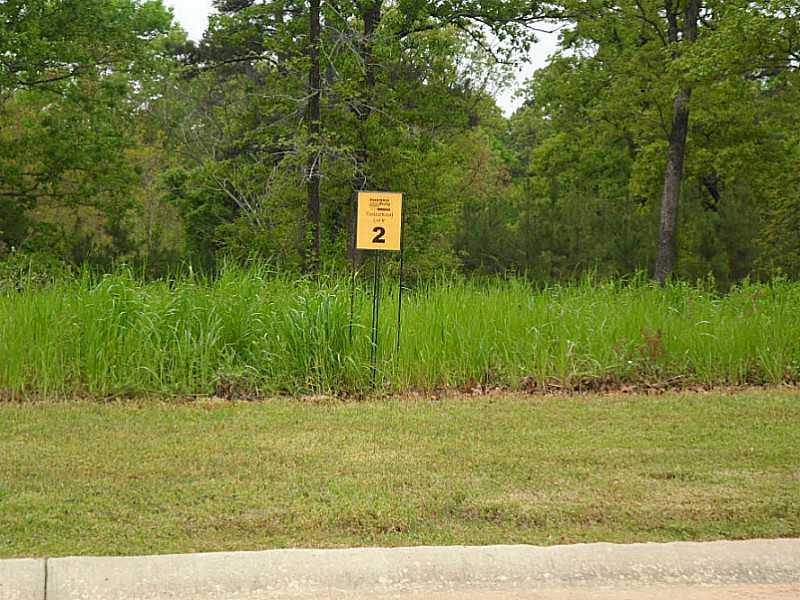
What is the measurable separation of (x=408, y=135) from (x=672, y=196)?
6288mm

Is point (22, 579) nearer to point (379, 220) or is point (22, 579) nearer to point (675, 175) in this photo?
point (379, 220)

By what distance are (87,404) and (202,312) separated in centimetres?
158

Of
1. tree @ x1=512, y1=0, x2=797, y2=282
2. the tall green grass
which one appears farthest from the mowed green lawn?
tree @ x1=512, y1=0, x2=797, y2=282

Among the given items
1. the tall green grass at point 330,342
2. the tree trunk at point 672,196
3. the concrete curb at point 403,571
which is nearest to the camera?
the concrete curb at point 403,571

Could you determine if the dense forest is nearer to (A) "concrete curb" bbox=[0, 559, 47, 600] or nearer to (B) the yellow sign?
(B) the yellow sign

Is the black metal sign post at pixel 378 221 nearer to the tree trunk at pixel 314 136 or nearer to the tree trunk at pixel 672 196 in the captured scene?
the tree trunk at pixel 314 136

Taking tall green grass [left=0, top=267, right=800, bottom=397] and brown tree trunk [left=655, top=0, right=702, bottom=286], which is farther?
brown tree trunk [left=655, top=0, right=702, bottom=286]

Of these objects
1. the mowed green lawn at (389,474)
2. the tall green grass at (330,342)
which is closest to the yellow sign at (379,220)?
the tall green grass at (330,342)

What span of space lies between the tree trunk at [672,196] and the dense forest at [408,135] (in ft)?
0.16

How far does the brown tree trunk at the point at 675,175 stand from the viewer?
22.5m

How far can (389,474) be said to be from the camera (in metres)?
6.02

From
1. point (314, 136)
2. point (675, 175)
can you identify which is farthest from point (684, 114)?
point (314, 136)

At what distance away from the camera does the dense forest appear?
2061cm

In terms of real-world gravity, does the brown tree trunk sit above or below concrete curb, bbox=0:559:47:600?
above
